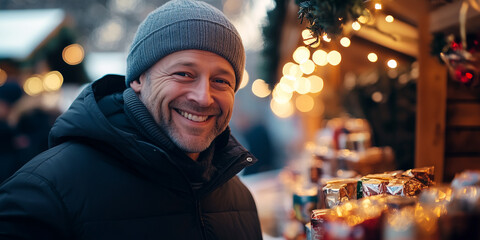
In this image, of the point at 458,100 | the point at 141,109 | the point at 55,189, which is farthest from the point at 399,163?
the point at 55,189

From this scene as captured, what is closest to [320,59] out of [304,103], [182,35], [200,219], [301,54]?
[301,54]

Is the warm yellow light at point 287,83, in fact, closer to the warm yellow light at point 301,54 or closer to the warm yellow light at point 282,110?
the warm yellow light at point 301,54

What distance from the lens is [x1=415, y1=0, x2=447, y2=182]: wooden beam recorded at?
2.45 meters

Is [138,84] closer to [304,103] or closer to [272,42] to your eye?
[272,42]

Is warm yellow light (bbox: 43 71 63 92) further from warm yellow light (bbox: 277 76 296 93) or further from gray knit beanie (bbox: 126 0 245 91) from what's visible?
gray knit beanie (bbox: 126 0 245 91)

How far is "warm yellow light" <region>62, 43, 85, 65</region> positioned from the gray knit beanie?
7238 mm

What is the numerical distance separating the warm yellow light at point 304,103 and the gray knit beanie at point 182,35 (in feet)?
20.0

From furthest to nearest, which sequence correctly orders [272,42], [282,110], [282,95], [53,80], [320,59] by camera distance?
[282,110], [53,80], [282,95], [272,42], [320,59]

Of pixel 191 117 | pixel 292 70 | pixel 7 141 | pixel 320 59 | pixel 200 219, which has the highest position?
pixel 292 70

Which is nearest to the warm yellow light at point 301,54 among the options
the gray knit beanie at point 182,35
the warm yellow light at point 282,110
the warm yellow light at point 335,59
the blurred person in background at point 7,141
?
the warm yellow light at point 335,59

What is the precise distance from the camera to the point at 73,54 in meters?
8.48

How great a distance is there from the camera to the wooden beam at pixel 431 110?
8.03ft

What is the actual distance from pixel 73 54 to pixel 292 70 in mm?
5821

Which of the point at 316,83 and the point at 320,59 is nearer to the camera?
the point at 320,59
